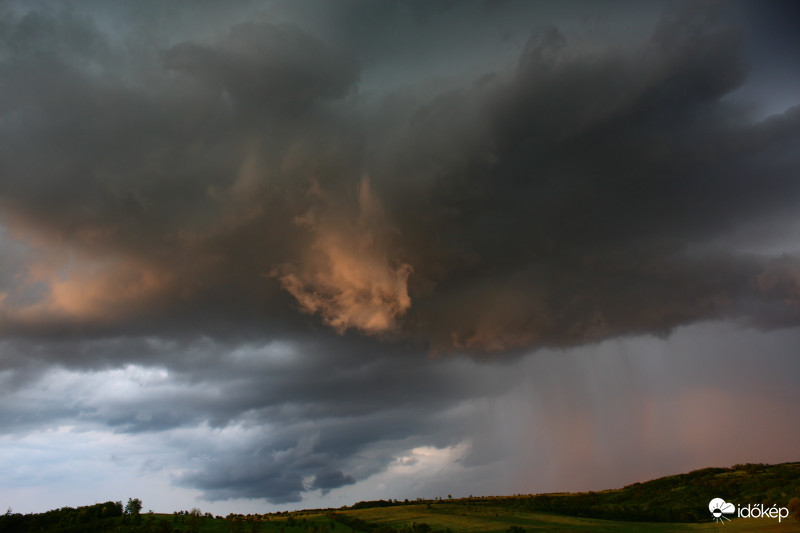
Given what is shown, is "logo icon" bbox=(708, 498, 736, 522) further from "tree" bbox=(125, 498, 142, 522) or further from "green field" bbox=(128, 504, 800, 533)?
"tree" bbox=(125, 498, 142, 522)

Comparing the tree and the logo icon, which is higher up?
the tree

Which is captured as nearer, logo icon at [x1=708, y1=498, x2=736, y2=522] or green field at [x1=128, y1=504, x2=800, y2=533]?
green field at [x1=128, y1=504, x2=800, y2=533]

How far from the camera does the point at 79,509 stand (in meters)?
72.9

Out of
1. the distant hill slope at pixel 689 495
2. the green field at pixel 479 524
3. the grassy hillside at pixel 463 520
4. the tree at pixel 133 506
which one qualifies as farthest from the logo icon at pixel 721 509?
the tree at pixel 133 506

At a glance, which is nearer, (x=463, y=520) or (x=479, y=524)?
(x=479, y=524)

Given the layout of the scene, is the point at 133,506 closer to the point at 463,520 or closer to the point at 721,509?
the point at 463,520

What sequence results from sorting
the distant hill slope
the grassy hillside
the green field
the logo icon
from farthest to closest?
the distant hill slope
the logo icon
the green field
the grassy hillside

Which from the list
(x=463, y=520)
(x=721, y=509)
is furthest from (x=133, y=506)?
(x=721, y=509)

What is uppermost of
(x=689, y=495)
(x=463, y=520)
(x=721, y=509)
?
(x=463, y=520)

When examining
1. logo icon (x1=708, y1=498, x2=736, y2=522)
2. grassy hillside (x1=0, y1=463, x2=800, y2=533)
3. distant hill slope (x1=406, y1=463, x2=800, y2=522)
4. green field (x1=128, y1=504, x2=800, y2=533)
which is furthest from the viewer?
distant hill slope (x1=406, y1=463, x2=800, y2=522)

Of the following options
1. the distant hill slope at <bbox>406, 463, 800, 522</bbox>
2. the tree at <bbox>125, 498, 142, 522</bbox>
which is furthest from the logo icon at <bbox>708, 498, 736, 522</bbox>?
the tree at <bbox>125, 498, 142, 522</bbox>

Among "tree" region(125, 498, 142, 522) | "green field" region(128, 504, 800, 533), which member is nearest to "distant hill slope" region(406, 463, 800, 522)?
"green field" region(128, 504, 800, 533)

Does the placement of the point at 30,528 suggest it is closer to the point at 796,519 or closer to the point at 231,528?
the point at 231,528

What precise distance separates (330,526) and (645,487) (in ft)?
423
